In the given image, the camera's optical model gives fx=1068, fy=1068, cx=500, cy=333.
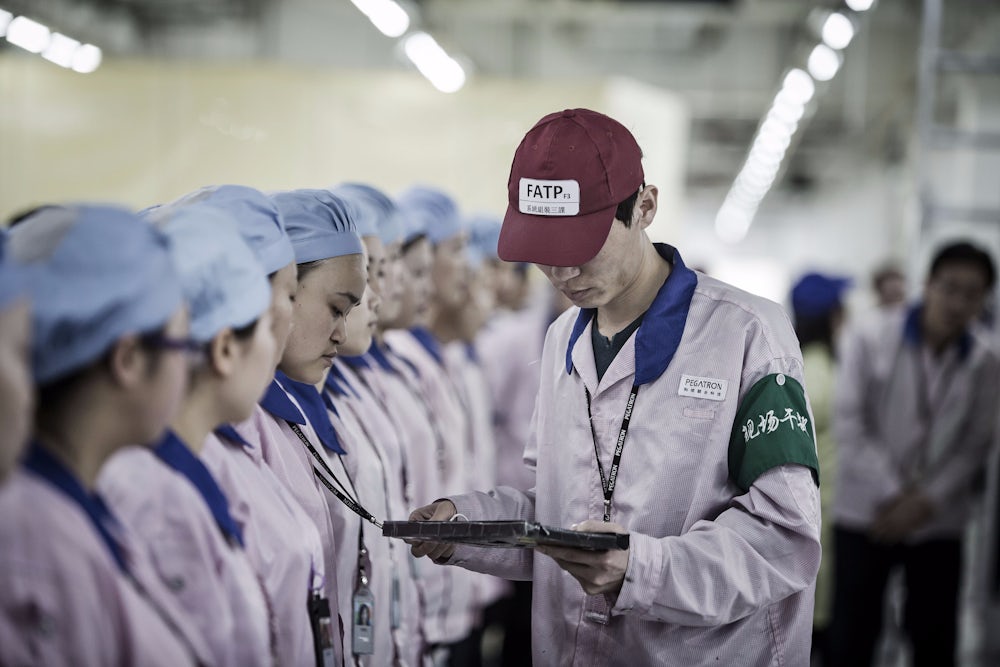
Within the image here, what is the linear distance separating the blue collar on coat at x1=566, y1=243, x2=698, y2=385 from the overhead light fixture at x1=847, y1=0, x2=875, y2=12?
5.95m

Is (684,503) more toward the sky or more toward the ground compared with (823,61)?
more toward the ground

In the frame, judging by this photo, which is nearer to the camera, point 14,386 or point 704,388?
point 14,386

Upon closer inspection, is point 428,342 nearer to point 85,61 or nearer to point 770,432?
point 770,432

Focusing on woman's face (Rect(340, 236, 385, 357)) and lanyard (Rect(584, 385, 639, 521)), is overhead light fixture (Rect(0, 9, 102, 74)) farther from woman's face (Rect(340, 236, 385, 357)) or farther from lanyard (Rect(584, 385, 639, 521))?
lanyard (Rect(584, 385, 639, 521))

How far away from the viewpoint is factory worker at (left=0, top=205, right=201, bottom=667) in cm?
121

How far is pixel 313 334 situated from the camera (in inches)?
87.5

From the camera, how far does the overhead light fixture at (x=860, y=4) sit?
24.2 feet

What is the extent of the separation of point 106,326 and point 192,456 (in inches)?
16.1

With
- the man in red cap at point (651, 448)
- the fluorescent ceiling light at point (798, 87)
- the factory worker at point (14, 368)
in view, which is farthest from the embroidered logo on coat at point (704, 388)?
the fluorescent ceiling light at point (798, 87)

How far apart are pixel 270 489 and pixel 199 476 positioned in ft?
1.09

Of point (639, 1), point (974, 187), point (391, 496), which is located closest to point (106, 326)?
point (391, 496)

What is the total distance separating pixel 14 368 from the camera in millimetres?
1172

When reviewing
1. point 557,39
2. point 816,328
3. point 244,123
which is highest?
point 557,39

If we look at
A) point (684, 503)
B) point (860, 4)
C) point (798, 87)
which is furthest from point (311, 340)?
point (798, 87)
